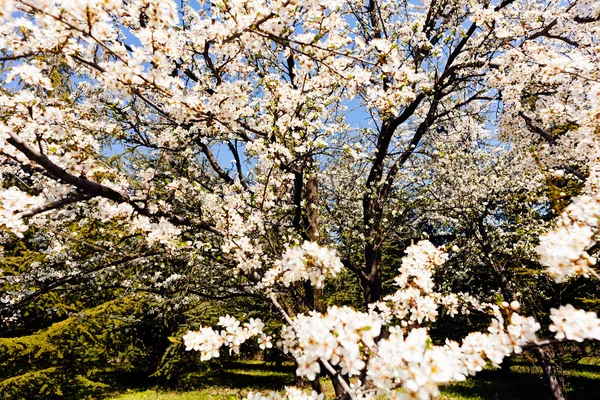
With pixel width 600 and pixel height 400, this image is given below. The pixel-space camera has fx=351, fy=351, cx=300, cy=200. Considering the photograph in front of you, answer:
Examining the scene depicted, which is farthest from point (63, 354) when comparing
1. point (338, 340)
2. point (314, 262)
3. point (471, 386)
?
point (471, 386)

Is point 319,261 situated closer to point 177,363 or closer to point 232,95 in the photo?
point 232,95

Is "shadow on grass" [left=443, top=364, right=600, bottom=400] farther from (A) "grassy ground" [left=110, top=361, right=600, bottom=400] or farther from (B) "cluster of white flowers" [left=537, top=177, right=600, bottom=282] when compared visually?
(B) "cluster of white flowers" [left=537, top=177, right=600, bottom=282]

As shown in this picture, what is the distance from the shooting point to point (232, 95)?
333 cm

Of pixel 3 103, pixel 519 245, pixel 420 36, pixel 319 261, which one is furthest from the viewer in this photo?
pixel 519 245

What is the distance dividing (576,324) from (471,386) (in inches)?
584

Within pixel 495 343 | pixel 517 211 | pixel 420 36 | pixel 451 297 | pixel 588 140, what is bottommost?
pixel 495 343

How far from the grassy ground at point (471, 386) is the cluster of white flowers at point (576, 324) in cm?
1026

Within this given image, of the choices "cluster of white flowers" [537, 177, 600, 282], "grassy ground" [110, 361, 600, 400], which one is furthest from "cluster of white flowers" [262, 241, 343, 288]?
"grassy ground" [110, 361, 600, 400]

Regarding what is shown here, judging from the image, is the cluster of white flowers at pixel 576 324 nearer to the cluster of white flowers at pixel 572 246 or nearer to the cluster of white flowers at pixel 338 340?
the cluster of white flowers at pixel 572 246

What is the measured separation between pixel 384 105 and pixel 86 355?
11680 millimetres

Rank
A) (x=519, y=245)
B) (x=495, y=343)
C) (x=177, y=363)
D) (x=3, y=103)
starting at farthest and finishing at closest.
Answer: (x=177, y=363)
(x=519, y=245)
(x=3, y=103)
(x=495, y=343)

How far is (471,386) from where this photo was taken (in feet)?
45.2

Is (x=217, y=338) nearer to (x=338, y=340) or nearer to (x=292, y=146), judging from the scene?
(x=338, y=340)

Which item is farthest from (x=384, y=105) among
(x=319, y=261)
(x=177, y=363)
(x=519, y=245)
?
(x=177, y=363)
